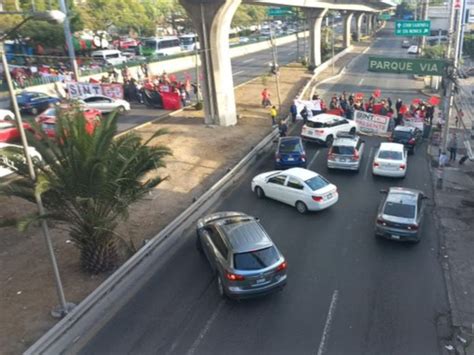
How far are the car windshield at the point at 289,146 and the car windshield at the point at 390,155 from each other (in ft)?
12.9

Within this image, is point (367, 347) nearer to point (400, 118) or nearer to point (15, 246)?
point (15, 246)

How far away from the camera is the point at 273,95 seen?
4250cm

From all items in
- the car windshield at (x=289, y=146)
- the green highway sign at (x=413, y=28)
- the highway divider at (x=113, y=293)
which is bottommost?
the highway divider at (x=113, y=293)

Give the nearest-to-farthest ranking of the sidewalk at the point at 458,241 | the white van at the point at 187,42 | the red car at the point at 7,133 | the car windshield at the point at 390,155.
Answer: the sidewalk at the point at 458,241, the car windshield at the point at 390,155, the red car at the point at 7,133, the white van at the point at 187,42

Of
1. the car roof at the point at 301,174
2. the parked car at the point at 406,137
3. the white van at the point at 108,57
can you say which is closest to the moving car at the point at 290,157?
the car roof at the point at 301,174

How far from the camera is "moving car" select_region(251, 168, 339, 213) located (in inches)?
682

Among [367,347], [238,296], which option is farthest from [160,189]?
[367,347]

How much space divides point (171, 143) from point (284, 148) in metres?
7.23

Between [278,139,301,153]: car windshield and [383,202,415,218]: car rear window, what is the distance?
7.46 m

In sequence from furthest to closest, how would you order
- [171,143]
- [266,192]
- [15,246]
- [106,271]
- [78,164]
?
[171,143], [266,192], [15,246], [106,271], [78,164]

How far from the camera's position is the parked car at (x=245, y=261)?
38.2 feet

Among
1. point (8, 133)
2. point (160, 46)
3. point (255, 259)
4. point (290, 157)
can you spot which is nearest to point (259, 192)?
point (290, 157)

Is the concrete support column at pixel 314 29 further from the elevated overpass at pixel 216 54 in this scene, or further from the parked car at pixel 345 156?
the parked car at pixel 345 156

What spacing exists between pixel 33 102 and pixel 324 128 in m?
20.2
